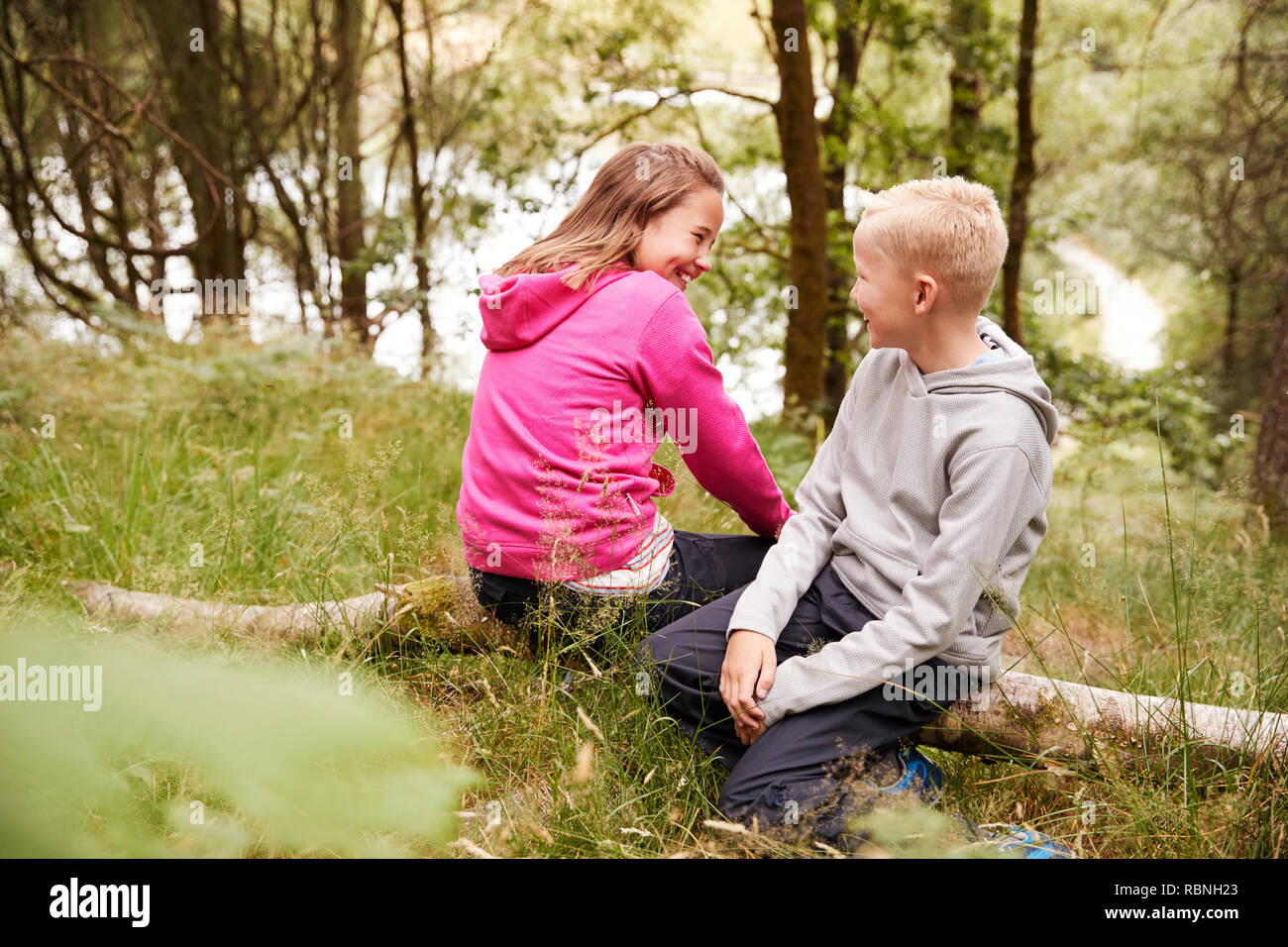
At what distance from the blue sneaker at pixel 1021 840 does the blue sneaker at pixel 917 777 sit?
0.11m

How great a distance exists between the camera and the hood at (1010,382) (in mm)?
1869

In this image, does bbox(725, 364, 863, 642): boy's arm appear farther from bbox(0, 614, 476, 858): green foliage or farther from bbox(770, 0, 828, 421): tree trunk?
bbox(770, 0, 828, 421): tree trunk

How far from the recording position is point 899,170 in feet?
26.0

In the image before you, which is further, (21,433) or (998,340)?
(21,433)

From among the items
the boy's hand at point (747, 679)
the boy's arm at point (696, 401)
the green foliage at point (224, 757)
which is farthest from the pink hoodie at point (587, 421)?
the green foliage at point (224, 757)

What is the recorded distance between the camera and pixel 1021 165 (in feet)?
23.5

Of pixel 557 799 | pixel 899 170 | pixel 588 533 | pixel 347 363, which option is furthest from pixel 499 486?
pixel 899 170

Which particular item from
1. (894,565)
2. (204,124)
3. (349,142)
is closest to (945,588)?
(894,565)

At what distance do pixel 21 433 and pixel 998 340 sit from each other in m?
3.42

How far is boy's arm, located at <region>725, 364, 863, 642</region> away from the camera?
198 cm

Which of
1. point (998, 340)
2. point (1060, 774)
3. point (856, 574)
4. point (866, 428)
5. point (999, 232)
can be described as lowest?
point (1060, 774)

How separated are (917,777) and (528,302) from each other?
55.3 inches

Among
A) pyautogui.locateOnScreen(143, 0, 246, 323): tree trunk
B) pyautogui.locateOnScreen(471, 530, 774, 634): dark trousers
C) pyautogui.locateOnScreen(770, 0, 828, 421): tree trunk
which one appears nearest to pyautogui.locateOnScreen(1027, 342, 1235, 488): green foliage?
pyautogui.locateOnScreen(770, 0, 828, 421): tree trunk
